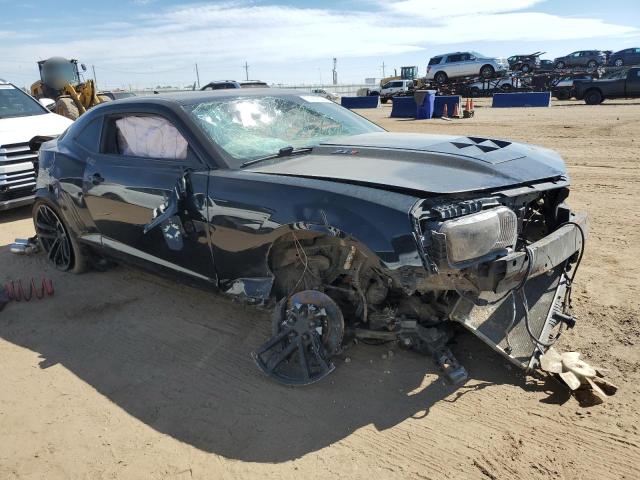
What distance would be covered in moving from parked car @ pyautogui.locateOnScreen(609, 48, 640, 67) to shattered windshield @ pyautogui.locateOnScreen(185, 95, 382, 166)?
119ft

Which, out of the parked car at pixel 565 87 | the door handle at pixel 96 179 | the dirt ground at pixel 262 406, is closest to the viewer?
the dirt ground at pixel 262 406

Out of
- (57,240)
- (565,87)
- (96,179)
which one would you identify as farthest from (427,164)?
(565,87)

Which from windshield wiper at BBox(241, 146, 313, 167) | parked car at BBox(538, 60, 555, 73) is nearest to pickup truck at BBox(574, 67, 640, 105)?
parked car at BBox(538, 60, 555, 73)

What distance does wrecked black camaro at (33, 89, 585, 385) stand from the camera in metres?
2.62

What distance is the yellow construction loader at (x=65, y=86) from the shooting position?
1524 cm

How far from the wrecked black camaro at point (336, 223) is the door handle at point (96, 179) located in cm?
2

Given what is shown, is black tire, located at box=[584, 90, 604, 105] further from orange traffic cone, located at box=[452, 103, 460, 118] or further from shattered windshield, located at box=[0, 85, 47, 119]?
shattered windshield, located at box=[0, 85, 47, 119]

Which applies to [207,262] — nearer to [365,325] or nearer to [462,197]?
[365,325]

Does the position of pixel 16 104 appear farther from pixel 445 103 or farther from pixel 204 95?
pixel 445 103

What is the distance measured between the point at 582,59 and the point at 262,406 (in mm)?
40784

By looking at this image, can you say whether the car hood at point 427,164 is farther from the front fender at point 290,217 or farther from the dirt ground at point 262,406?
the dirt ground at point 262,406

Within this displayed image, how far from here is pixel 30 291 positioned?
4.50 metres

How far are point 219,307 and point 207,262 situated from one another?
0.80 metres

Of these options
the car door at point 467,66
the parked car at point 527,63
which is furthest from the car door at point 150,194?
the parked car at point 527,63
